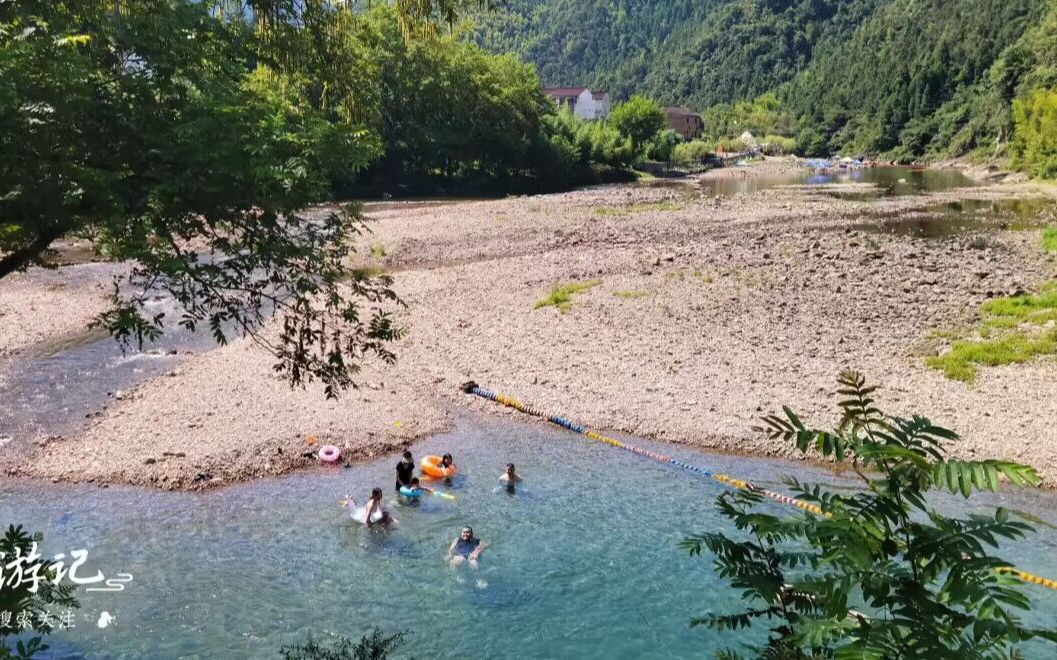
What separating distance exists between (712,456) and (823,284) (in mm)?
14627

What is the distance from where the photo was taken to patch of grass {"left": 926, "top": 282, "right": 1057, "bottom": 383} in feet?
71.9

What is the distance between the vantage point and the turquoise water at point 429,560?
1217cm

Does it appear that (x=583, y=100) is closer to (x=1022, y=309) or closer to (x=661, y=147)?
(x=661, y=147)

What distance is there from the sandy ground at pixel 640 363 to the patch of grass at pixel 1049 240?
0.72m

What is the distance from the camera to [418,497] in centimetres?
1644

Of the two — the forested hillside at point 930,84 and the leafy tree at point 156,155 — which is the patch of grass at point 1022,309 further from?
the forested hillside at point 930,84

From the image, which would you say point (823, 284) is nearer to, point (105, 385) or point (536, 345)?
point (536, 345)

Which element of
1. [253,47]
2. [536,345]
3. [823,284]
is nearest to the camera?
[253,47]

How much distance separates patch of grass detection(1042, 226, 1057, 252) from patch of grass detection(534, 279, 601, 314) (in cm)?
2157

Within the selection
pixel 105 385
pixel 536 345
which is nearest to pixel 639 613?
pixel 536 345

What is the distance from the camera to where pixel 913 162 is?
14000cm

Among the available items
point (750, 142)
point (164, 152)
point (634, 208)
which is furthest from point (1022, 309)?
point (750, 142)

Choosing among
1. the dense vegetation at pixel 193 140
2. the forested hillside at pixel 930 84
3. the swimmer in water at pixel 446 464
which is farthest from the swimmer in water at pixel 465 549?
the forested hillside at pixel 930 84

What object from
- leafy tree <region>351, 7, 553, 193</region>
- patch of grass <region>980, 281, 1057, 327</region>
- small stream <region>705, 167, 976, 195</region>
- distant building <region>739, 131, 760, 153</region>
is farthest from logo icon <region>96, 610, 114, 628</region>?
distant building <region>739, 131, 760, 153</region>
